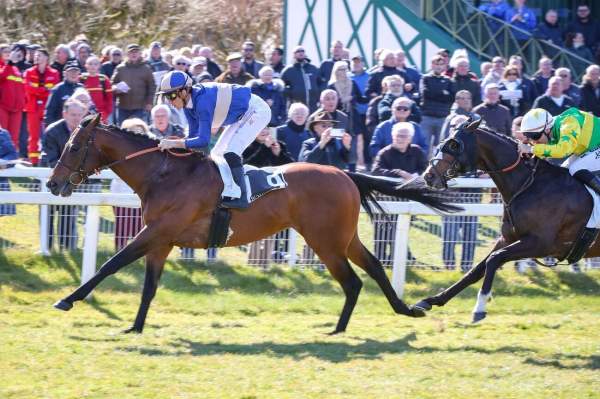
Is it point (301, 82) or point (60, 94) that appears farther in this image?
point (301, 82)

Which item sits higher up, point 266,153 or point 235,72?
point 235,72

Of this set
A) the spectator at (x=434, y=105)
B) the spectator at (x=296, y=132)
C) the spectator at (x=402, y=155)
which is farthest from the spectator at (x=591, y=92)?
the spectator at (x=296, y=132)

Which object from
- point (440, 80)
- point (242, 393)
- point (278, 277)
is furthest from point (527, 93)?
point (242, 393)

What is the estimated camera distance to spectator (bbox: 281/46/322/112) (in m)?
13.7

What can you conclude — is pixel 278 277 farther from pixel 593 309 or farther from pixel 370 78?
pixel 370 78

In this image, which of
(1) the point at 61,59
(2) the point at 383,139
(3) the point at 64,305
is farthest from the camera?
(1) the point at 61,59

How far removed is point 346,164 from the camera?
1060 cm

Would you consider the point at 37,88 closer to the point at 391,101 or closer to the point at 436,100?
the point at 391,101

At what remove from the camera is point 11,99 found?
12805 millimetres

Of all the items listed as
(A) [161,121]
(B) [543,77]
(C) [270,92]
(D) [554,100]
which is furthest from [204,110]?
(B) [543,77]

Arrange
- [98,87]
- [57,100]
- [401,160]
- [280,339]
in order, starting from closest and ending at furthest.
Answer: [280,339]
[401,160]
[57,100]
[98,87]

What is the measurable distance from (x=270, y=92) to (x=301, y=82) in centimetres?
99

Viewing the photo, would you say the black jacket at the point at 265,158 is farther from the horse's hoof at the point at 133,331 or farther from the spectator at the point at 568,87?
the spectator at the point at 568,87

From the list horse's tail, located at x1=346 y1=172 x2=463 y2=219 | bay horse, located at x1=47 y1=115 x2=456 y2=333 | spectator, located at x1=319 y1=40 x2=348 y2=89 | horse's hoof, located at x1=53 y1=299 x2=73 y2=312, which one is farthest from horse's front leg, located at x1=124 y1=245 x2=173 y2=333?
spectator, located at x1=319 y1=40 x2=348 y2=89
